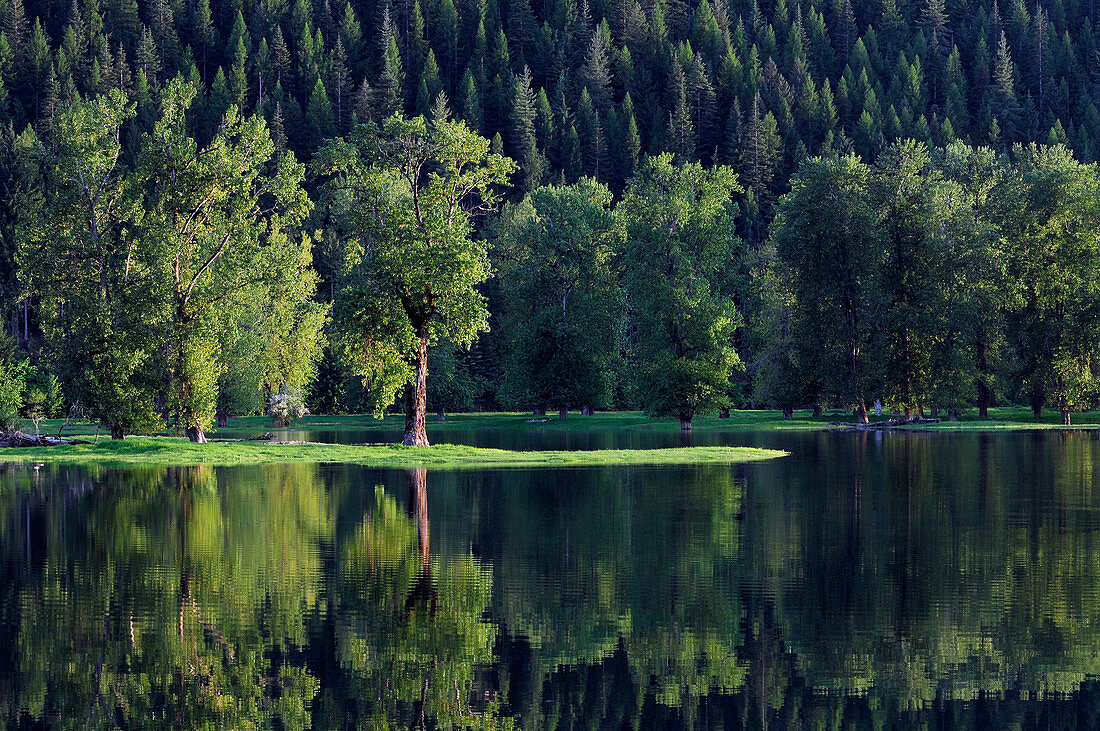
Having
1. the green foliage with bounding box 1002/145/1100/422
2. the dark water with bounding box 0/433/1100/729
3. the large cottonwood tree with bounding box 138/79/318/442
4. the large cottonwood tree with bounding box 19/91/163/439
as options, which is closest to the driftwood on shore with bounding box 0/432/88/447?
the large cottonwood tree with bounding box 19/91/163/439

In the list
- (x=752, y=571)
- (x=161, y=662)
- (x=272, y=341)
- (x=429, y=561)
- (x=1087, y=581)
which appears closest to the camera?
(x=161, y=662)

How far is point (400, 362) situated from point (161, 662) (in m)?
45.0

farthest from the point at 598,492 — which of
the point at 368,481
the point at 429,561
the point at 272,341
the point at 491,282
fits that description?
the point at 491,282

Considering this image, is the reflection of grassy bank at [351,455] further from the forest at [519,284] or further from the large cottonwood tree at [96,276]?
the large cottonwood tree at [96,276]

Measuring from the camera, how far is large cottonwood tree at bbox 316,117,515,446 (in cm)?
6106

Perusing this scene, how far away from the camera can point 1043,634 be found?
725 inches

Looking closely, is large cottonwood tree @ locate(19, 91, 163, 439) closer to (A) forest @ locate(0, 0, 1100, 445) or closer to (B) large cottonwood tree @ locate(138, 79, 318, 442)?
(A) forest @ locate(0, 0, 1100, 445)

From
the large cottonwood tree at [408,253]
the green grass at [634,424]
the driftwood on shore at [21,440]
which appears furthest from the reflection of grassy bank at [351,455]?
the green grass at [634,424]

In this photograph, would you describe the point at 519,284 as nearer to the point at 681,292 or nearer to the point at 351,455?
the point at 681,292

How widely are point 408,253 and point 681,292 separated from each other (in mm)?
36363

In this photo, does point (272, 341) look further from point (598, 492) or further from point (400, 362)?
point (598, 492)

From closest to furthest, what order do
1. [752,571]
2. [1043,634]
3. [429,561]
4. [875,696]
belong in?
[875,696] < [1043,634] < [752,571] < [429,561]

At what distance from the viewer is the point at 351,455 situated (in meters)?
60.3

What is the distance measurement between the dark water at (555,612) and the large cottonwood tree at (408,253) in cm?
2360
